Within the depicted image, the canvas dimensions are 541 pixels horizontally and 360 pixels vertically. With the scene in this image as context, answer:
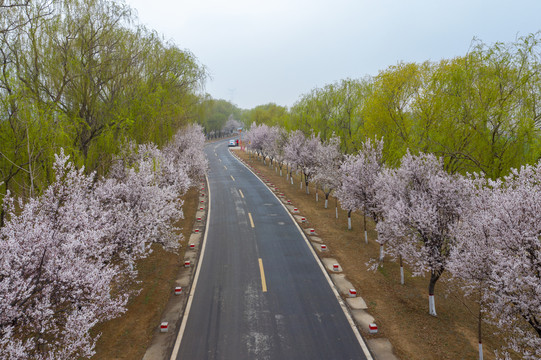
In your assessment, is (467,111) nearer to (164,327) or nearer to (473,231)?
(473,231)

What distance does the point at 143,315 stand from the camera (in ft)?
46.1

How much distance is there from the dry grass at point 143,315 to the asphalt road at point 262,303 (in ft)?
5.61

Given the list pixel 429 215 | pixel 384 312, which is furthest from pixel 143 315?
pixel 429 215

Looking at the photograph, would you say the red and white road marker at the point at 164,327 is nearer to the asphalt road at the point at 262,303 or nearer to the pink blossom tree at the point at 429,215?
the asphalt road at the point at 262,303

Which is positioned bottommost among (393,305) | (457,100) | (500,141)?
(393,305)

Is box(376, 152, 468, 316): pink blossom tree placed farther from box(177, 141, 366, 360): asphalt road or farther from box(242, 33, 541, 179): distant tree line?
box(177, 141, 366, 360): asphalt road

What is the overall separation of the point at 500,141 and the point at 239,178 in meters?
34.1

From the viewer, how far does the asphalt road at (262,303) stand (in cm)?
1185

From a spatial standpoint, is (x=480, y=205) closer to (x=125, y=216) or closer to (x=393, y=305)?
(x=393, y=305)

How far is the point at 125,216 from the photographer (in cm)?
1303

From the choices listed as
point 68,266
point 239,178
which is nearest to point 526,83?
point 68,266

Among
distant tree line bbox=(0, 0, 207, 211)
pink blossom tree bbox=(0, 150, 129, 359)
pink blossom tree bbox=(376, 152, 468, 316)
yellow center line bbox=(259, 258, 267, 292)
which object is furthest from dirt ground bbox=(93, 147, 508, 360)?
distant tree line bbox=(0, 0, 207, 211)

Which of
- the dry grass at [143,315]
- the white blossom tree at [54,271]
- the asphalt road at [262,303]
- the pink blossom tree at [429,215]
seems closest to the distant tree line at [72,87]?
the white blossom tree at [54,271]

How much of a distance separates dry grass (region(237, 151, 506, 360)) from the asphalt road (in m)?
1.94
